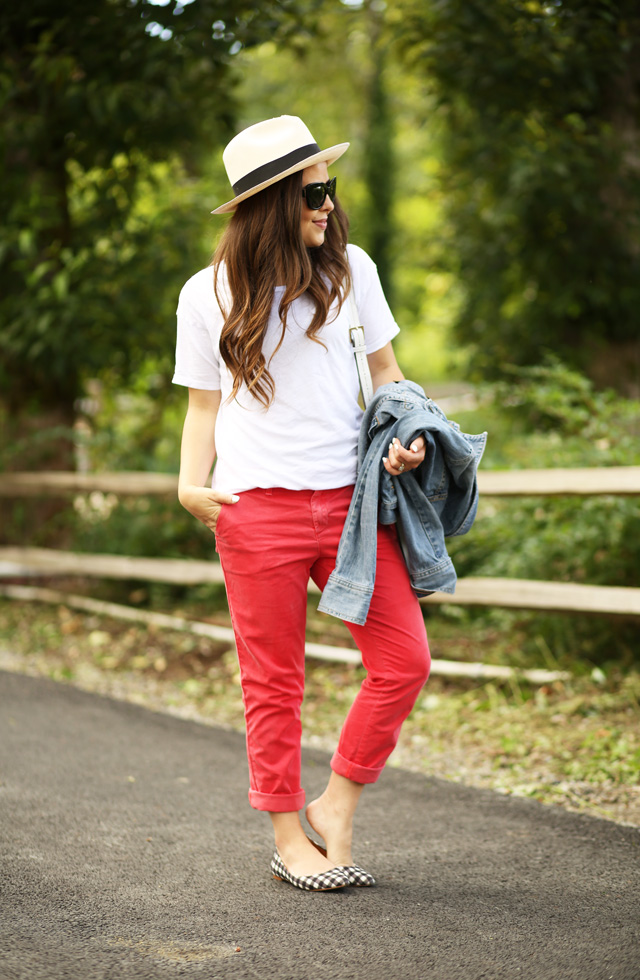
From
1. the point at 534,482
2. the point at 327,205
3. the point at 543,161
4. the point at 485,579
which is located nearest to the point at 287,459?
the point at 327,205

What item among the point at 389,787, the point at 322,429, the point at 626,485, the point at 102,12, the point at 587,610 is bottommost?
the point at 389,787

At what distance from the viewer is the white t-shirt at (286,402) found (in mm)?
2701

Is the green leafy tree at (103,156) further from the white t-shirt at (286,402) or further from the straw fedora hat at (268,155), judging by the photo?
the white t-shirt at (286,402)

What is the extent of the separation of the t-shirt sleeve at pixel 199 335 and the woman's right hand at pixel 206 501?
11.8 inches

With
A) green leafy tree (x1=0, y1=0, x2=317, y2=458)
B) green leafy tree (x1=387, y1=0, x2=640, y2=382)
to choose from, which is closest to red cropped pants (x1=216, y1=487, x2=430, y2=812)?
green leafy tree (x1=387, y1=0, x2=640, y2=382)

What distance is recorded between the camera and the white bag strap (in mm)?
2770

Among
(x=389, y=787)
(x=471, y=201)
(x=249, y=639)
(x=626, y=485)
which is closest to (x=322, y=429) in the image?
(x=249, y=639)

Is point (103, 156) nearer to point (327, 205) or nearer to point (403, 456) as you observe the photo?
point (327, 205)

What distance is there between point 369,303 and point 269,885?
5.59 feet

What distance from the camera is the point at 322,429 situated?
107 inches

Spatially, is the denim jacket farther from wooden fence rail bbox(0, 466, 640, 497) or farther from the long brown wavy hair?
wooden fence rail bbox(0, 466, 640, 497)

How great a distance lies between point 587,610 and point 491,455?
2.27m

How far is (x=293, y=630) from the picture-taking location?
2748mm

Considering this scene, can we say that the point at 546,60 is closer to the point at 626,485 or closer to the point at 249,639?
the point at 626,485
